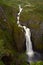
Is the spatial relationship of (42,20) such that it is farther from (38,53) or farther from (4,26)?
(4,26)

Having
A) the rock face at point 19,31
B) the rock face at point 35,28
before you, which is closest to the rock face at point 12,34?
the rock face at point 19,31

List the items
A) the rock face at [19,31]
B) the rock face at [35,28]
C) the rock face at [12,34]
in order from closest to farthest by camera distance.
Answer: the rock face at [12,34] < the rock face at [19,31] < the rock face at [35,28]

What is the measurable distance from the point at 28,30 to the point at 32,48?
173 inches

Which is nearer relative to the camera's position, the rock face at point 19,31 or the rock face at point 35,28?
the rock face at point 19,31

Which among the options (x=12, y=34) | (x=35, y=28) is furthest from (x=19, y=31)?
(x=35, y=28)

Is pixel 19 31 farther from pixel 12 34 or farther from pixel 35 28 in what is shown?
pixel 35 28

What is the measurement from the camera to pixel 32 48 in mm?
45406

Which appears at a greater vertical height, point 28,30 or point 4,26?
point 4,26

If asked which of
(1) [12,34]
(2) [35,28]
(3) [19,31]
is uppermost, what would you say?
(3) [19,31]

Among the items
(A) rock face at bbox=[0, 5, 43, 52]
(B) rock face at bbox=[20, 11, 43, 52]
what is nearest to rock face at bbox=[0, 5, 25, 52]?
(A) rock face at bbox=[0, 5, 43, 52]

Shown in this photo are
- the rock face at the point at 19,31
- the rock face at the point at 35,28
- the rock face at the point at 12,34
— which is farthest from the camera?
the rock face at the point at 35,28

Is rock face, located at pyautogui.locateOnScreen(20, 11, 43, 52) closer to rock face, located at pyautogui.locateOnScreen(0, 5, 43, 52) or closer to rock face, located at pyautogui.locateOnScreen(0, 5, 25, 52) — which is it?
rock face, located at pyautogui.locateOnScreen(0, 5, 43, 52)

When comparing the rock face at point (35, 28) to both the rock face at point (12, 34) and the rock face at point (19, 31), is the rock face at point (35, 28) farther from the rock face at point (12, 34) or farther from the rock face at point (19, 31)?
the rock face at point (12, 34)

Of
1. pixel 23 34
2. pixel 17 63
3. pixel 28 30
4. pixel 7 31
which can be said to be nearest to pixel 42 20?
pixel 28 30
